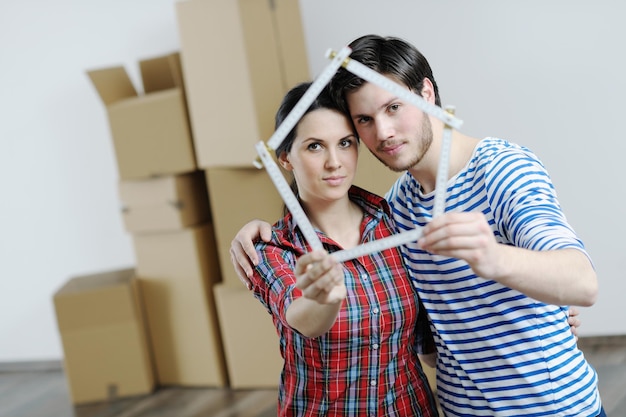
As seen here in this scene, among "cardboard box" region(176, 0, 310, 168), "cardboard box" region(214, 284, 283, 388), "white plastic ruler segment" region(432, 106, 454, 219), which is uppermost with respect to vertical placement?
"cardboard box" region(176, 0, 310, 168)

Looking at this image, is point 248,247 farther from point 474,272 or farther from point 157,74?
point 157,74

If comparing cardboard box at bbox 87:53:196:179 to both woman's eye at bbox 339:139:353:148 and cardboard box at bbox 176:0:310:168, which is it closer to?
cardboard box at bbox 176:0:310:168

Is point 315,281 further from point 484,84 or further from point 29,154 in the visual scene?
point 29,154

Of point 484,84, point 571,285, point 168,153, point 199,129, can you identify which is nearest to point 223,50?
point 199,129

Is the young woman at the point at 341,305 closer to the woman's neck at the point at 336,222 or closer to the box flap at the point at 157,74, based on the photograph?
the woman's neck at the point at 336,222

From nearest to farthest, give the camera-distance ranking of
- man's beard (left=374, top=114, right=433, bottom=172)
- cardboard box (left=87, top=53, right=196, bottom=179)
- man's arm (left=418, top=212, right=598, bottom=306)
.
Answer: man's arm (left=418, top=212, right=598, bottom=306) → man's beard (left=374, top=114, right=433, bottom=172) → cardboard box (left=87, top=53, right=196, bottom=179)

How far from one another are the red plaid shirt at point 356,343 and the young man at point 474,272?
44 millimetres

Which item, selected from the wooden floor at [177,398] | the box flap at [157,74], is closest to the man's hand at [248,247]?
the wooden floor at [177,398]

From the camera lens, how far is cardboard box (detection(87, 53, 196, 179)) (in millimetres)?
3086

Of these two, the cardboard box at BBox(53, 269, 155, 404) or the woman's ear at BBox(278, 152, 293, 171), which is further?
the cardboard box at BBox(53, 269, 155, 404)

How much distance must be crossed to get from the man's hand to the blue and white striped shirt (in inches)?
11.2

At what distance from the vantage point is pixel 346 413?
1231 millimetres

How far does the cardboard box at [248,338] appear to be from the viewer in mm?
3098

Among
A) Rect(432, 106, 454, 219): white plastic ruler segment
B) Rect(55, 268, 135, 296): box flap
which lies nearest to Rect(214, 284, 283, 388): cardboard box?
Rect(55, 268, 135, 296): box flap
